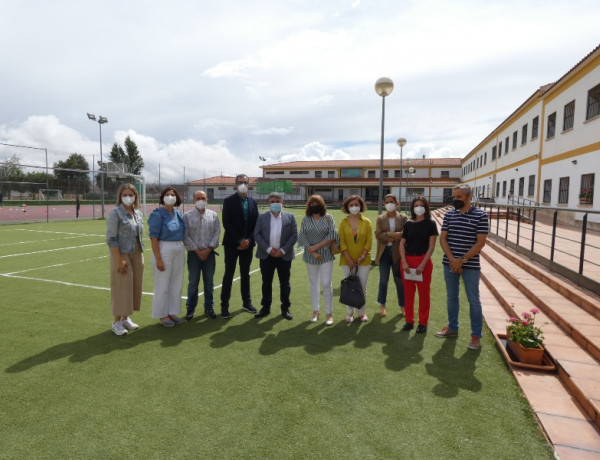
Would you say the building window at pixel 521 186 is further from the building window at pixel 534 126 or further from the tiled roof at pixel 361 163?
the tiled roof at pixel 361 163

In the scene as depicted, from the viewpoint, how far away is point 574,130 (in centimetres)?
1562

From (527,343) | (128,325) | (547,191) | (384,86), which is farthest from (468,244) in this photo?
(547,191)

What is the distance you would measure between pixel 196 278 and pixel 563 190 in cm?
1804

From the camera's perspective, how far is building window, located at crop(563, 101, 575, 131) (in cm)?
1606

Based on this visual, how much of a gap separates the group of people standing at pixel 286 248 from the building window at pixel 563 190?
49.4ft

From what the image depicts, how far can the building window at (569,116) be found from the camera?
16056 mm

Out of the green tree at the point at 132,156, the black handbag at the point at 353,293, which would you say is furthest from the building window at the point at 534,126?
the green tree at the point at 132,156

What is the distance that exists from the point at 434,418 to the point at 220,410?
5.64ft

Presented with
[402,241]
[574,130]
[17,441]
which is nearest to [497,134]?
[574,130]

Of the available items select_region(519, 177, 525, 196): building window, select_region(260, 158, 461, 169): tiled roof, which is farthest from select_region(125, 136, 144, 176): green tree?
select_region(519, 177, 525, 196): building window

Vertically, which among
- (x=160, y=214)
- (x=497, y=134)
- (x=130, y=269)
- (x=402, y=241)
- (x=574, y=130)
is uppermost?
(x=497, y=134)

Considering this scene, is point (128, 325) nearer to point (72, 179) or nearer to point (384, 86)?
point (384, 86)

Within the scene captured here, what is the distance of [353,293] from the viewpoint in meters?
4.84

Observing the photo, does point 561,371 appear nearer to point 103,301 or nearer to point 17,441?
point 17,441
